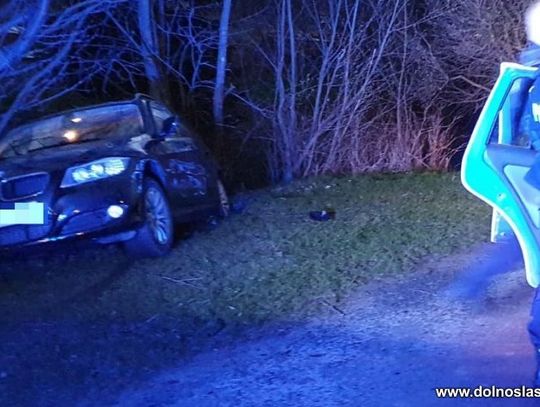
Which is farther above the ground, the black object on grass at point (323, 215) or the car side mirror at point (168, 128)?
the car side mirror at point (168, 128)

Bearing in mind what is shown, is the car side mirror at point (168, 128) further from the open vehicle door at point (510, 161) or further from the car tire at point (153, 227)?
the open vehicle door at point (510, 161)

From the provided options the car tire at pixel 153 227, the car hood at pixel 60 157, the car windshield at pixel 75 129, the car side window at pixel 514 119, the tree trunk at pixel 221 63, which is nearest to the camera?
the car side window at pixel 514 119

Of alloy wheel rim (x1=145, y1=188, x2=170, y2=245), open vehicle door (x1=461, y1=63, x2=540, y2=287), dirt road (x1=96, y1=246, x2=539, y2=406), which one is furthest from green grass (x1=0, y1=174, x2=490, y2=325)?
open vehicle door (x1=461, y1=63, x2=540, y2=287)

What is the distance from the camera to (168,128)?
31.2ft

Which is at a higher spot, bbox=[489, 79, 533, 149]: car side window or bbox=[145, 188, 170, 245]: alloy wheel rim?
bbox=[489, 79, 533, 149]: car side window

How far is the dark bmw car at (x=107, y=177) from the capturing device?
780cm

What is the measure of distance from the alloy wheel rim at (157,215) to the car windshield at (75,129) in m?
0.79

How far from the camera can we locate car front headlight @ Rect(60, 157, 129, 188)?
7.90m

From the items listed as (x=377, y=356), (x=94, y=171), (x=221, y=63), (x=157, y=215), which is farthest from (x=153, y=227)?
(x=221, y=63)

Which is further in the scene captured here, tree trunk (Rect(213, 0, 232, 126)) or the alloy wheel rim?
tree trunk (Rect(213, 0, 232, 126))

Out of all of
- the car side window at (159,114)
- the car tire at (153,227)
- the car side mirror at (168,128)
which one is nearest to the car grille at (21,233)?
the car tire at (153,227)

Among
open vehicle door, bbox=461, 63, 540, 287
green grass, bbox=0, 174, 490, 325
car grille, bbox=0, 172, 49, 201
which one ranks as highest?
open vehicle door, bbox=461, 63, 540, 287

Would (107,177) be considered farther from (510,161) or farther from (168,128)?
(510,161)

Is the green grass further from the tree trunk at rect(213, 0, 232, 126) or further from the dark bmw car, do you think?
the tree trunk at rect(213, 0, 232, 126)
